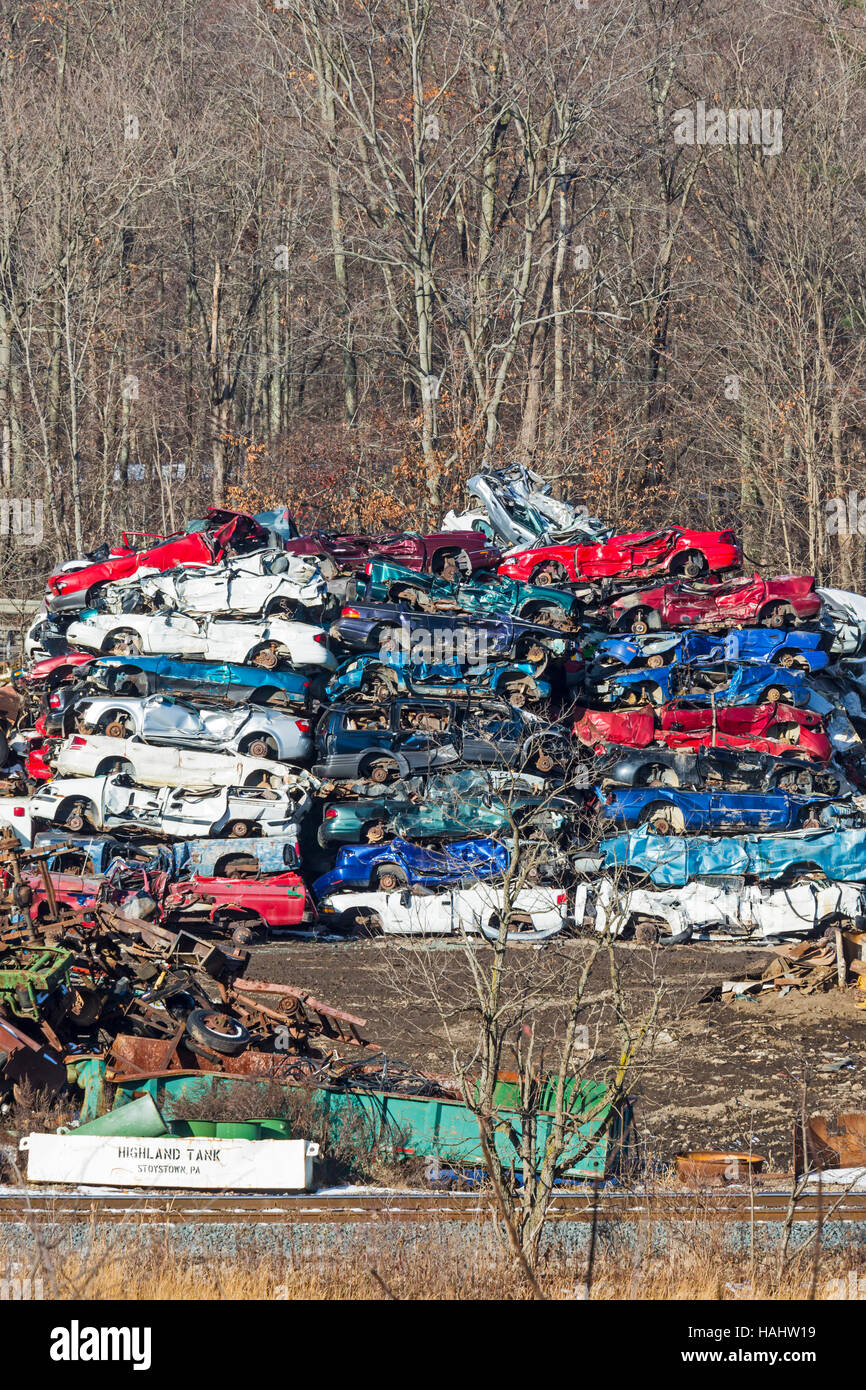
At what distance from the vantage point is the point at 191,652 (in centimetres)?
2089

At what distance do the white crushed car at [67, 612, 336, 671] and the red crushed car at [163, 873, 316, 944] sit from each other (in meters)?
4.50

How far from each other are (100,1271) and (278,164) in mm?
36144

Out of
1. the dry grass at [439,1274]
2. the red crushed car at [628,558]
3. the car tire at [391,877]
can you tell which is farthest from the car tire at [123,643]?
the dry grass at [439,1274]

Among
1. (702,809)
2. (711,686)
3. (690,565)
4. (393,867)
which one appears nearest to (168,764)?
(393,867)

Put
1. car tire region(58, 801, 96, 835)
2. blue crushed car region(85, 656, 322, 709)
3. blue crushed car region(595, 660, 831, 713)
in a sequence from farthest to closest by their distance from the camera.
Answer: blue crushed car region(595, 660, 831, 713)
blue crushed car region(85, 656, 322, 709)
car tire region(58, 801, 96, 835)

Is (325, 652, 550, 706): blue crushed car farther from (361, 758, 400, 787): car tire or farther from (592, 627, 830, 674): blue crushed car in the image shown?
(592, 627, 830, 674): blue crushed car

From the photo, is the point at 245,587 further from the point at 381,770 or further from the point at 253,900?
the point at 253,900

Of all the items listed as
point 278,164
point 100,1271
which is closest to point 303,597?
point 100,1271

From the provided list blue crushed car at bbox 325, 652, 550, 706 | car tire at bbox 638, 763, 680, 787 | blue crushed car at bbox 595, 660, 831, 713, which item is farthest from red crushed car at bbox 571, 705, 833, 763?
blue crushed car at bbox 325, 652, 550, 706

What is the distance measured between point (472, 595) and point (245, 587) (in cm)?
368

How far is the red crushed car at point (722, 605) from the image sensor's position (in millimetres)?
22562

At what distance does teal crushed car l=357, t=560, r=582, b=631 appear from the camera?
2216 centimetres

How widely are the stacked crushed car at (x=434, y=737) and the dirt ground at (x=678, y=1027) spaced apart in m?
0.51

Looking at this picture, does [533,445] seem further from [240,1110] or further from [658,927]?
[240,1110]
